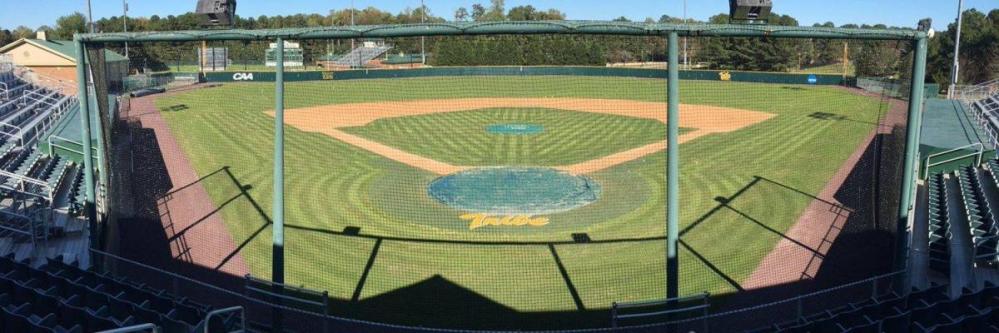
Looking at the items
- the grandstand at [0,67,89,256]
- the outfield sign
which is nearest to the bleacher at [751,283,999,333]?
the outfield sign

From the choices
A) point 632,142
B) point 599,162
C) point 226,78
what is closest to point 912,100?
point 599,162

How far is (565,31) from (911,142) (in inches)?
153

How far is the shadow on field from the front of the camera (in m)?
8.55

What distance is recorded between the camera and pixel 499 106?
33.6m

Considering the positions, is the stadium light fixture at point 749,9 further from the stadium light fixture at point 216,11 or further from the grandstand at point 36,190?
the grandstand at point 36,190

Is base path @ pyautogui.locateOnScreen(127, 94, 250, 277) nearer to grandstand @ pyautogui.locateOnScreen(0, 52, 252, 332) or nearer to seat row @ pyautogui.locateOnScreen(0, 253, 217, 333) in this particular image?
grandstand @ pyautogui.locateOnScreen(0, 52, 252, 332)

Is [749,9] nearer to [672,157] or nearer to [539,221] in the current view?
[672,157]

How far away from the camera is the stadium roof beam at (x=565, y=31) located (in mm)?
6214

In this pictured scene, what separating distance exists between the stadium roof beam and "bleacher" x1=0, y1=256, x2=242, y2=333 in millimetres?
2663

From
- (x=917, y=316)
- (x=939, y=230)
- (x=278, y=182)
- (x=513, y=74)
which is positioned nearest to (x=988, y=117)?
(x=939, y=230)

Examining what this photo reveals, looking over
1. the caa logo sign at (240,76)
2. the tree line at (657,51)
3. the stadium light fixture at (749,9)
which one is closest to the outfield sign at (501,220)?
the tree line at (657,51)

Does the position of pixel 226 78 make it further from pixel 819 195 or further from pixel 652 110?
pixel 819 195

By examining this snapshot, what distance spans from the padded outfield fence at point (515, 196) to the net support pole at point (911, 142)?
31 mm

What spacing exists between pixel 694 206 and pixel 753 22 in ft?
28.0
